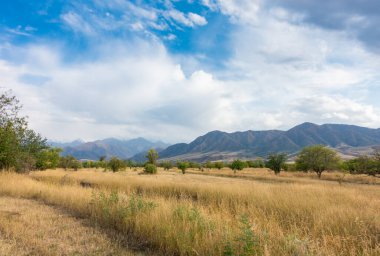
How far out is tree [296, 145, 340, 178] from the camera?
54.2 meters

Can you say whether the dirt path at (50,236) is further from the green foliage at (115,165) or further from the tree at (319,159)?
the green foliage at (115,165)

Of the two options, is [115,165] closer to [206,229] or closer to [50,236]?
[50,236]

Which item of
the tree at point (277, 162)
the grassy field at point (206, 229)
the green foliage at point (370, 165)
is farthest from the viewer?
the tree at point (277, 162)

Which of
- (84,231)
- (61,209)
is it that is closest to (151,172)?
(61,209)

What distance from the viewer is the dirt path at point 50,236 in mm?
5840

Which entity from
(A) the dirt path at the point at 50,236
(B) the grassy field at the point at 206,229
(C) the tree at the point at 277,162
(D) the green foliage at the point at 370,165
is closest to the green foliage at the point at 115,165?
(C) the tree at the point at 277,162

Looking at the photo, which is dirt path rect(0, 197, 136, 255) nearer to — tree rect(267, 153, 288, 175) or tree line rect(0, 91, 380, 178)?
tree line rect(0, 91, 380, 178)

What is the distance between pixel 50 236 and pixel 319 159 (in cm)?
5572

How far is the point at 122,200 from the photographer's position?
1045 centimetres

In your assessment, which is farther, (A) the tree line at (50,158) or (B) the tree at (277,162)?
(B) the tree at (277,162)

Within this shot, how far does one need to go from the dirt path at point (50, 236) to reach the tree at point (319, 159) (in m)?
53.6

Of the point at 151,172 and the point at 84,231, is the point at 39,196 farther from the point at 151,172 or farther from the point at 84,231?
the point at 151,172

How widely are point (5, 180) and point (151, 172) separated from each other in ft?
136

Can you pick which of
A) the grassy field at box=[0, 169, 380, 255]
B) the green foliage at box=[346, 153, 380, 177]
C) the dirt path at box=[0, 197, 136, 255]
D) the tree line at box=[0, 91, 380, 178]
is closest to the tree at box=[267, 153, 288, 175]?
the tree line at box=[0, 91, 380, 178]
